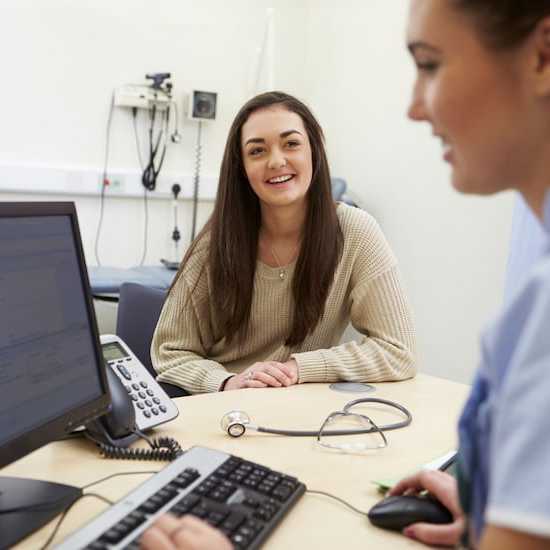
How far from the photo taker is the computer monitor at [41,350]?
29.2 inches

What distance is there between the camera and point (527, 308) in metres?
0.44

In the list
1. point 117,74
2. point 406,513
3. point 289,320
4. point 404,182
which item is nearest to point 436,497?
point 406,513

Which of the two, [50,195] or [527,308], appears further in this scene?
[50,195]

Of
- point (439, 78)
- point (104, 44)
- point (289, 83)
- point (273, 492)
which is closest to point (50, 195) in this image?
point (104, 44)

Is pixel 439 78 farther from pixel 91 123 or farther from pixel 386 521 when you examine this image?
pixel 91 123

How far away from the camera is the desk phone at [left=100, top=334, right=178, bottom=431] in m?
1.05

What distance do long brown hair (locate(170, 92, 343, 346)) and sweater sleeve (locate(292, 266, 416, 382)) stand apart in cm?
12

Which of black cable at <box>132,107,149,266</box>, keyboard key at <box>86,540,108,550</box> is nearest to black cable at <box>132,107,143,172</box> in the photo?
black cable at <box>132,107,149,266</box>

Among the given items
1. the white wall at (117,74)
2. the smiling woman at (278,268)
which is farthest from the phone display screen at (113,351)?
the white wall at (117,74)

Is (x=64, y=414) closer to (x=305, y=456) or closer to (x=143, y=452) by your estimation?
(x=143, y=452)

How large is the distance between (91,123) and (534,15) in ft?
9.01

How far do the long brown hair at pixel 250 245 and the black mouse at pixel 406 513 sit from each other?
0.88 m

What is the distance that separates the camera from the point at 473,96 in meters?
0.52

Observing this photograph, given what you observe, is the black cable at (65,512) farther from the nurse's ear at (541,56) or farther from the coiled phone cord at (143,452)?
the nurse's ear at (541,56)
